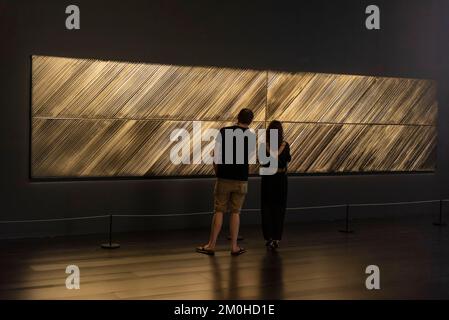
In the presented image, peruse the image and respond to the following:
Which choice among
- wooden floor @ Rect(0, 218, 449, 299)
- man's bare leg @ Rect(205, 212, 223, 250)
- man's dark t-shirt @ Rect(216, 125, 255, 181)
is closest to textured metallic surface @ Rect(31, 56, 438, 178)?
wooden floor @ Rect(0, 218, 449, 299)

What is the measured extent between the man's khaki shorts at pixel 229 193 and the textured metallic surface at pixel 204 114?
1888 millimetres

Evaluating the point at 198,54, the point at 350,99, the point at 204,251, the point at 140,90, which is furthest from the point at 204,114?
the point at 350,99

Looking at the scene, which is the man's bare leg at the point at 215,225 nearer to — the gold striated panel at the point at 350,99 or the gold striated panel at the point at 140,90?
the gold striated panel at the point at 140,90

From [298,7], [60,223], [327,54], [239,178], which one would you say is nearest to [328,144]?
[327,54]

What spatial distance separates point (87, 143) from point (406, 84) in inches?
215

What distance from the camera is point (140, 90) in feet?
27.5

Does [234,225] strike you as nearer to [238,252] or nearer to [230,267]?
[238,252]

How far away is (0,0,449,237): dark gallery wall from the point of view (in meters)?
7.72

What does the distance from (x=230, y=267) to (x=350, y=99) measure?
4.59 meters

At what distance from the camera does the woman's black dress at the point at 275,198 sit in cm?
730

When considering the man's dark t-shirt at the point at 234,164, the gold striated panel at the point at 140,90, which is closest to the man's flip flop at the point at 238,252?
the man's dark t-shirt at the point at 234,164

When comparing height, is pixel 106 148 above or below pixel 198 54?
below
